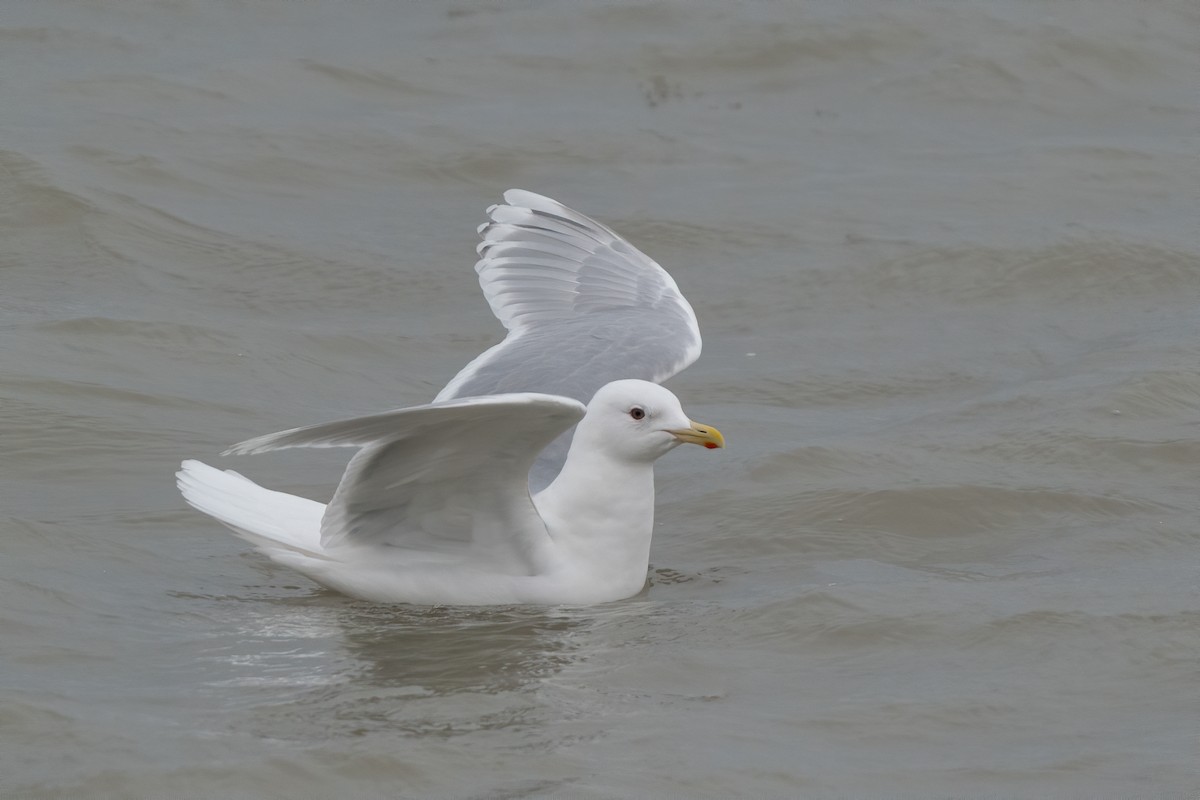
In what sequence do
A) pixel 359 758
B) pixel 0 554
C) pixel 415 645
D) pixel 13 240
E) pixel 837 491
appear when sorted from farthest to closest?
1. pixel 13 240
2. pixel 837 491
3. pixel 0 554
4. pixel 415 645
5. pixel 359 758

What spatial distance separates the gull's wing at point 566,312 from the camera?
585 cm

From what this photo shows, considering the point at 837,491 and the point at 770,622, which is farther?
the point at 837,491

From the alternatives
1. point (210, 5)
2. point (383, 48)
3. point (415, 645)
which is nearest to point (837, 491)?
point (415, 645)

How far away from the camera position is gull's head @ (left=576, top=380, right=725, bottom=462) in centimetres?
511

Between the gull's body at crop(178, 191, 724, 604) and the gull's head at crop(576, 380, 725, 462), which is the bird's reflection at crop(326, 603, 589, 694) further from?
the gull's head at crop(576, 380, 725, 462)

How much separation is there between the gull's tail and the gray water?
0.17 metres

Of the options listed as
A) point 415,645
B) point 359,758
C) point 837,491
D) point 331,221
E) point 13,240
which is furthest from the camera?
point 331,221

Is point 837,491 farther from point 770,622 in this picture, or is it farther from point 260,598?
point 260,598

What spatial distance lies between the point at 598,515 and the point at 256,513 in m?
0.96

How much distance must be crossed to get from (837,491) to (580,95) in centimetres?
542

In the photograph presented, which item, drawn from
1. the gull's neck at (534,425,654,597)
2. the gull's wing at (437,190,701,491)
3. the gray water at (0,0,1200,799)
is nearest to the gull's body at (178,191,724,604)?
the gull's neck at (534,425,654,597)

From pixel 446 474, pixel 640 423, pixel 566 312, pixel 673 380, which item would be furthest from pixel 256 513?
pixel 673 380

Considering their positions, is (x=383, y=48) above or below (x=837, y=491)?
above

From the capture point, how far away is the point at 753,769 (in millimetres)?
4082
